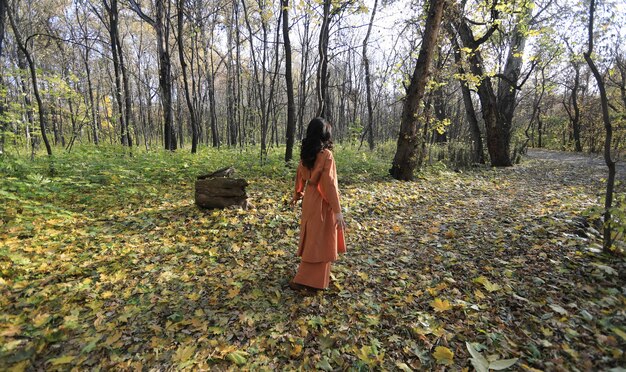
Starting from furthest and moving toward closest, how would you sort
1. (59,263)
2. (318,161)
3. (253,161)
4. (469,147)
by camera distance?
(469,147), (253,161), (59,263), (318,161)

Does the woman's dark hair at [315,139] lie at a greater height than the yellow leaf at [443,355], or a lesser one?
greater

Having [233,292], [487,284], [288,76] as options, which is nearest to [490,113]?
[288,76]

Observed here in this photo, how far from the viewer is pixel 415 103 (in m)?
7.56

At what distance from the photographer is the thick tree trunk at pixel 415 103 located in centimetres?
706

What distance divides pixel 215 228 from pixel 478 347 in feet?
12.3

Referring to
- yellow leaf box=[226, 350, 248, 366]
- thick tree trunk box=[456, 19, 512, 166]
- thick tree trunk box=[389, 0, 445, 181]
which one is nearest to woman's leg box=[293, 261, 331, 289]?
yellow leaf box=[226, 350, 248, 366]

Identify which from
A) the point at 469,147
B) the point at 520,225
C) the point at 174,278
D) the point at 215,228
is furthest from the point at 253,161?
the point at 469,147

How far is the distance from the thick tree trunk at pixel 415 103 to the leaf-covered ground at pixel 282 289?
8.45ft

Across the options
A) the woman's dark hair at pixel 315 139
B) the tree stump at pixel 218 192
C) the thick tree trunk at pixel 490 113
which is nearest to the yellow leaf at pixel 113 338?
the woman's dark hair at pixel 315 139

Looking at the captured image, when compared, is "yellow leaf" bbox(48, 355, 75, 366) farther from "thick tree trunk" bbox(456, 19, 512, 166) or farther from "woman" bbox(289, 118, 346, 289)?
"thick tree trunk" bbox(456, 19, 512, 166)

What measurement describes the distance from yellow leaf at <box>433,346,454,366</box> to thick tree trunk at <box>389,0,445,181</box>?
237 inches

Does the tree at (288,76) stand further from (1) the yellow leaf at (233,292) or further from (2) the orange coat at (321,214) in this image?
(1) the yellow leaf at (233,292)

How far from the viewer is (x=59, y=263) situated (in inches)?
128

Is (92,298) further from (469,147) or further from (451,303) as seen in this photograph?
(469,147)
